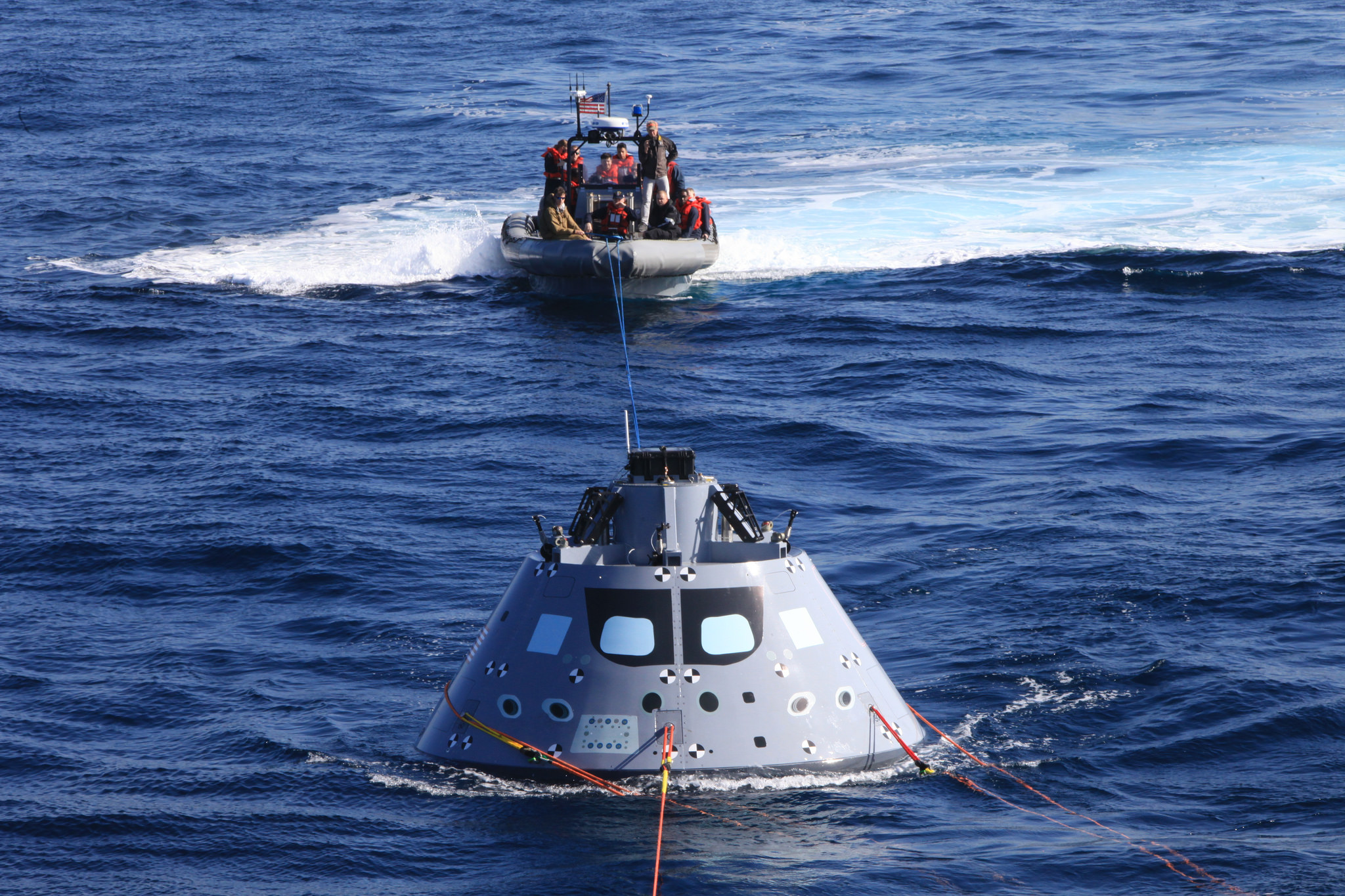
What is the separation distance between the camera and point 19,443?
20.4m

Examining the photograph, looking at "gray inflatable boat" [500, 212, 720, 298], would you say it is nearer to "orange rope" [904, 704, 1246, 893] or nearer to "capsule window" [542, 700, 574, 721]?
"orange rope" [904, 704, 1246, 893]

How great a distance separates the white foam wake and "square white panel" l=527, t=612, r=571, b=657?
800 inches

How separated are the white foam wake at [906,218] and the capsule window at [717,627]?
20.8 metres

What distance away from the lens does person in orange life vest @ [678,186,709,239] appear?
2889 cm

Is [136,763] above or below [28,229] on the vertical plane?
below

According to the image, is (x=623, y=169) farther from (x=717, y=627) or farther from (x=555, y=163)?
(x=717, y=627)

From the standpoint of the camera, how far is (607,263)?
28.0m

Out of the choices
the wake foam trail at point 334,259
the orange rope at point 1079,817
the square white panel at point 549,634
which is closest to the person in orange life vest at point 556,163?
the wake foam trail at point 334,259

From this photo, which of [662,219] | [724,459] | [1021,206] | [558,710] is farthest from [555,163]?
[558,710]

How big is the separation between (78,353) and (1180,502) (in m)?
16.8

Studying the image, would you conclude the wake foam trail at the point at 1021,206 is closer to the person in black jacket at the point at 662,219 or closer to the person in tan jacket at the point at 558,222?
the person in black jacket at the point at 662,219

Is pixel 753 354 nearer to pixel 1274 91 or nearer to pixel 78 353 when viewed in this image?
pixel 78 353

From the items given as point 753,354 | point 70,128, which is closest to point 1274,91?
point 753,354

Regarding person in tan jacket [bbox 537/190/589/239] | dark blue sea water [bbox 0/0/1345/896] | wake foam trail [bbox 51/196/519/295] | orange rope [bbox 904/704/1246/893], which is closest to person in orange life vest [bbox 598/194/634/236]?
person in tan jacket [bbox 537/190/589/239]
